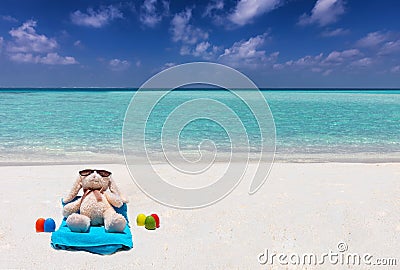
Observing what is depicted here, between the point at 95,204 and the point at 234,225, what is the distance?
6.81 ft

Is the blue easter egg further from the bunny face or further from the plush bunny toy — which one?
the bunny face

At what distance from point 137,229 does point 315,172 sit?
532cm

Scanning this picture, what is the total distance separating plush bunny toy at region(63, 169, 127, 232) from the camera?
4613 millimetres

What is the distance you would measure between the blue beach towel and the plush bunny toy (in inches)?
4.3

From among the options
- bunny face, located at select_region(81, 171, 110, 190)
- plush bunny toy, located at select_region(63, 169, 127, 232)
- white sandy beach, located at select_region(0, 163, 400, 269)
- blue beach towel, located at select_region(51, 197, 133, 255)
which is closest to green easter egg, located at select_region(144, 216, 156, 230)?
white sandy beach, located at select_region(0, 163, 400, 269)

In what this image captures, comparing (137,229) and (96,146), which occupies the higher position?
(96,146)

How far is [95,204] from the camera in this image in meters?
4.87

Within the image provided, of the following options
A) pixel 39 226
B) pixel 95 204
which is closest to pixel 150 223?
pixel 95 204

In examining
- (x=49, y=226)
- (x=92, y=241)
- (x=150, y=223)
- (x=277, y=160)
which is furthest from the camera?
(x=277, y=160)

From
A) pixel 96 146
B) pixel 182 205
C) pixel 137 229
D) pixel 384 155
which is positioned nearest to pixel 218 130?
pixel 96 146

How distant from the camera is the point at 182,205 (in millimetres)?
6461

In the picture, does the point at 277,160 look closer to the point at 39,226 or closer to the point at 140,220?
the point at 140,220

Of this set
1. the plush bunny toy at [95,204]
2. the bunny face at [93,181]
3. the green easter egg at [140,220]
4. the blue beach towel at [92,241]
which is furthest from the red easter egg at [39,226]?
the green easter egg at [140,220]

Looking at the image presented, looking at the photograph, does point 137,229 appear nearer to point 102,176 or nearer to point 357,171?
point 102,176
